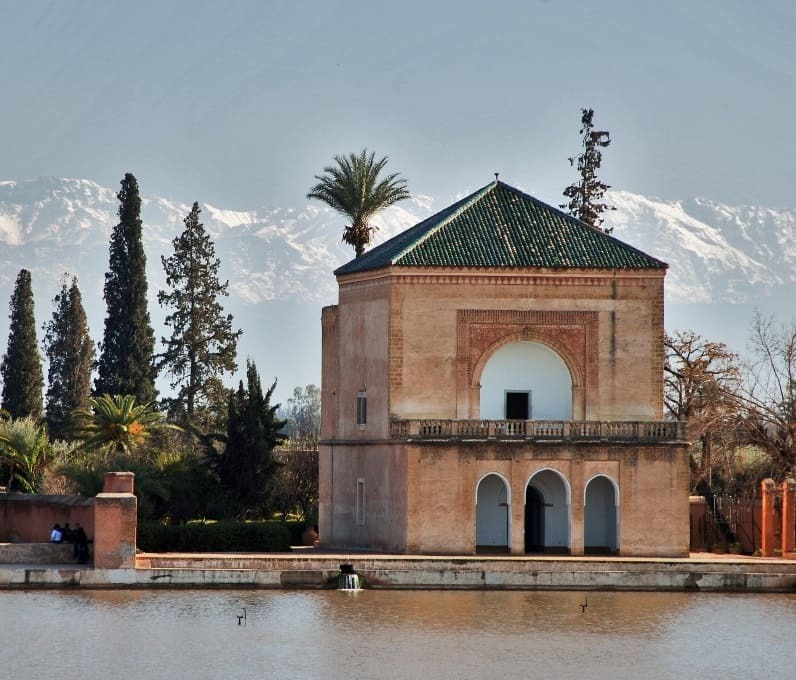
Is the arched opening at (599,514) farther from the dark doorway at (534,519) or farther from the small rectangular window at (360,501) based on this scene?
the small rectangular window at (360,501)

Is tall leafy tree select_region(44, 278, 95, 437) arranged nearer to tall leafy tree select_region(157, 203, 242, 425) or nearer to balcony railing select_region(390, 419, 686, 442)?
tall leafy tree select_region(157, 203, 242, 425)

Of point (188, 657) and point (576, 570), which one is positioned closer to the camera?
point (188, 657)

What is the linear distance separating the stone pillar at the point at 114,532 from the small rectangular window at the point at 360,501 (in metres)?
7.72

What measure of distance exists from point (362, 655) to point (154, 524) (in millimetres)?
14349

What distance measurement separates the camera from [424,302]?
4559cm

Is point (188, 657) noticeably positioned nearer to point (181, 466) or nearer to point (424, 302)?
point (424, 302)

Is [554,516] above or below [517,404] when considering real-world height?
below

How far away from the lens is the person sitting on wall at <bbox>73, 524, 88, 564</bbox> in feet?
138

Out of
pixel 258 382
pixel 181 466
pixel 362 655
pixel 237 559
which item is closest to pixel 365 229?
pixel 258 382

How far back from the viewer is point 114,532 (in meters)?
40.4

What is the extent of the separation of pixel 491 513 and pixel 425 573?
540 cm

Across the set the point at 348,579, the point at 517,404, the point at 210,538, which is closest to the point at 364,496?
the point at 210,538

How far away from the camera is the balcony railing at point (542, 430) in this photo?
44.5m

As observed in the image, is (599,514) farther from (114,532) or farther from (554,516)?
(114,532)
